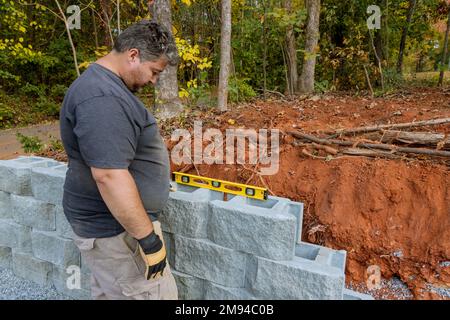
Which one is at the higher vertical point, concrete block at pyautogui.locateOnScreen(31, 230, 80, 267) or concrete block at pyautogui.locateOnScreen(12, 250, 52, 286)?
concrete block at pyautogui.locateOnScreen(31, 230, 80, 267)

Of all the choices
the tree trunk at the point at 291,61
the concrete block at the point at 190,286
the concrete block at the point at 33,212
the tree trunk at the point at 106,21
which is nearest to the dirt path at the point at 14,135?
the tree trunk at the point at 106,21

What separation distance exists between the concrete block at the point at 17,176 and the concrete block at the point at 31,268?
24.7 inches

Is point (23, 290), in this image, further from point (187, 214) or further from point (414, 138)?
point (414, 138)

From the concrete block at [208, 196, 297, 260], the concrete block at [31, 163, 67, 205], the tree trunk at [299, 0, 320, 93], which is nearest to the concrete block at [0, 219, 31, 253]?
the concrete block at [31, 163, 67, 205]

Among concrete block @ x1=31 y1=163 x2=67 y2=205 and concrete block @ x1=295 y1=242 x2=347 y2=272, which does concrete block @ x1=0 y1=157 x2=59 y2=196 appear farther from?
concrete block @ x1=295 y1=242 x2=347 y2=272

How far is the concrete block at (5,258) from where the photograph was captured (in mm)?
3090

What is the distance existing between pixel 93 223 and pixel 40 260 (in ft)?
4.96

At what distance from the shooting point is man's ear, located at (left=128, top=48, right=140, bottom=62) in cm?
167

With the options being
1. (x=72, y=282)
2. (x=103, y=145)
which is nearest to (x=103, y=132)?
(x=103, y=145)

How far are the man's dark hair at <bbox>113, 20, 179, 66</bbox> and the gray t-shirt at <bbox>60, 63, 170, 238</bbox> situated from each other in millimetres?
173

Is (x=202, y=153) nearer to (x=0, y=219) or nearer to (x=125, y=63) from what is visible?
(x=125, y=63)

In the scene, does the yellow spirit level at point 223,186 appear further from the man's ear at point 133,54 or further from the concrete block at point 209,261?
the man's ear at point 133,54

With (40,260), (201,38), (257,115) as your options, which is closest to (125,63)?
(40,260)

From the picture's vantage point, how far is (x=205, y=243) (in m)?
2.24
